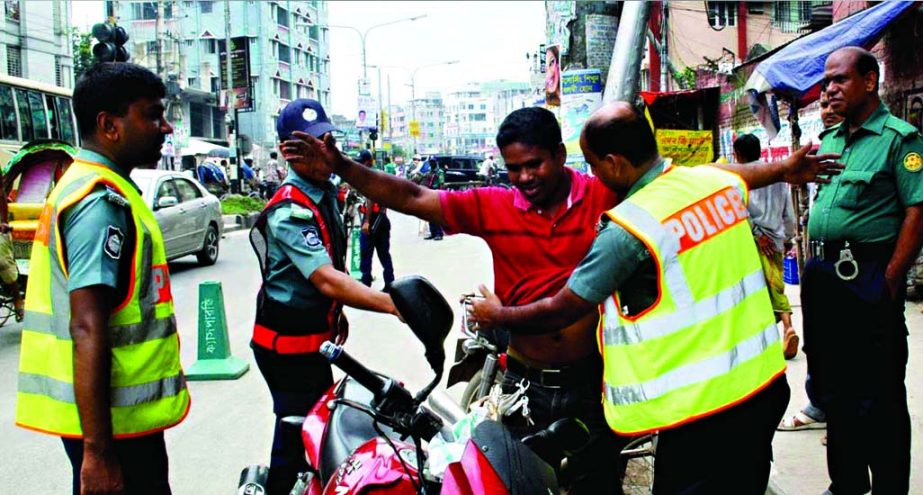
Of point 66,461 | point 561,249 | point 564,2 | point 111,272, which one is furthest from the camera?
point 564,2

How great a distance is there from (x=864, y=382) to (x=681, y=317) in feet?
5.36

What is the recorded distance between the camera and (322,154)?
302 centimetres

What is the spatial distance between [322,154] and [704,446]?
67.3 inches

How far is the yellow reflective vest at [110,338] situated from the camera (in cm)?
221

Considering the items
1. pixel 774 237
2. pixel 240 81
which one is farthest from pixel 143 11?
pixel 774 237

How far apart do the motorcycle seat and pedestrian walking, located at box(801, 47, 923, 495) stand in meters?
2.02

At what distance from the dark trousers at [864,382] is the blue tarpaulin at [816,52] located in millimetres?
4186

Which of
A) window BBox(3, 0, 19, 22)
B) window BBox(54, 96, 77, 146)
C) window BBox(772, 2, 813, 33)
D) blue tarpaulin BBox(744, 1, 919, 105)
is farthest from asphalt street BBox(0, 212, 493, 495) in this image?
window BBox(772, 2, 813, 33)

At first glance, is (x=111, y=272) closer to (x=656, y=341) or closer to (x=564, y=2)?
(x=656, y=341)

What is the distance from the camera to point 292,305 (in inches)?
125

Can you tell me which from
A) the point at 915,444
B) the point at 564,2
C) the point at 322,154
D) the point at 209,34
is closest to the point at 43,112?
the point at 564,2

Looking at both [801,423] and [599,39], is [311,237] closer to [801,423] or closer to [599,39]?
[801,423]

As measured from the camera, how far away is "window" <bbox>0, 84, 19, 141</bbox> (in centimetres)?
1413

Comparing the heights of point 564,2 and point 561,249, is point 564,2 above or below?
above
